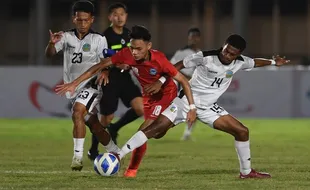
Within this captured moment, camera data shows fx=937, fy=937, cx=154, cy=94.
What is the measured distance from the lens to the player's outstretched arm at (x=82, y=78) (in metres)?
10.9

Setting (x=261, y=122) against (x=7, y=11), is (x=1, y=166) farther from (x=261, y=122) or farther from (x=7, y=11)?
(x=7, y=11)

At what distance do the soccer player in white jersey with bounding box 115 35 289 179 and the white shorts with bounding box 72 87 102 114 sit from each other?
130 cm

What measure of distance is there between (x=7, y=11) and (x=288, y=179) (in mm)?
30386

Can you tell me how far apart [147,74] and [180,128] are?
38.6ft

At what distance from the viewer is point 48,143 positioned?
695 inches

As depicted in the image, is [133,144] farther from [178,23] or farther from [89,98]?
[178,23]

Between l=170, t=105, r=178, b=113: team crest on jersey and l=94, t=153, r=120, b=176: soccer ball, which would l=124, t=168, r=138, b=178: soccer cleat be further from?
l=170, t=105, r=178, b=113: team crest on jersey

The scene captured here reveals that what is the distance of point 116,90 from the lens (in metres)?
14.4

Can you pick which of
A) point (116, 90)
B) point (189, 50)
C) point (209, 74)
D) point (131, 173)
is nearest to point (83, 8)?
point (209, 74)

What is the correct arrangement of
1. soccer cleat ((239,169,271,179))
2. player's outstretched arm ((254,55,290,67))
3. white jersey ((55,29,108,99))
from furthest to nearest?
white jersey ((55,29,108,99))
player's outstretched arm ((254,55,290,67))
soccer cleat ((239,169,271,179))

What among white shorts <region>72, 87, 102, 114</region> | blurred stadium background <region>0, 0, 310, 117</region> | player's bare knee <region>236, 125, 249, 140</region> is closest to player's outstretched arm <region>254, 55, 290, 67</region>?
player's bare knee <region>236, 125, 249, 140</region>

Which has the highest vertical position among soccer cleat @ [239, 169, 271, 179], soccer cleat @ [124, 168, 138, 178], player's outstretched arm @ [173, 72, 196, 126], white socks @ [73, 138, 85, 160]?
player's outstretched arm @ [173, 72, 196, 126]

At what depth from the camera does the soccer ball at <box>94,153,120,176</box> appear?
417 inches

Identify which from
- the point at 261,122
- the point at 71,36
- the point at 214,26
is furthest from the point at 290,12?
the point at 71,36
